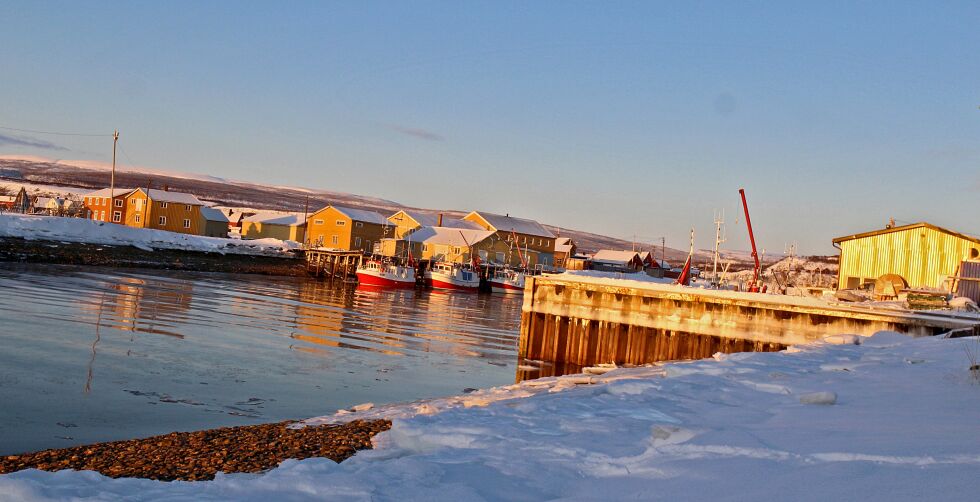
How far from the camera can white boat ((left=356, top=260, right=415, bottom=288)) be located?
89.4 meters

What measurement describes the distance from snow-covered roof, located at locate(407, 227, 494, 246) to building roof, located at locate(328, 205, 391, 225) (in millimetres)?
5530

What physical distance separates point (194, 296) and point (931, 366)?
137 feet

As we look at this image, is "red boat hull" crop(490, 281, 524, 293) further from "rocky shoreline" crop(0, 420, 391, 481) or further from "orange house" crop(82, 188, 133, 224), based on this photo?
"rocky shoreline" crop(0, 420, 391, 481)

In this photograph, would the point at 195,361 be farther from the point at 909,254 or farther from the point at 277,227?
the point at 277,227

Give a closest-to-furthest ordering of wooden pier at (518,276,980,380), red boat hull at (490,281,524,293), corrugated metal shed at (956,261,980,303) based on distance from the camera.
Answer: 1. wooden pier at (518,276,980,380)
2. corrugated metal shed at (956,261,980,303)
3. red boat hull at (490,281,524,293)

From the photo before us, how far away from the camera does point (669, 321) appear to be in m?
26.3

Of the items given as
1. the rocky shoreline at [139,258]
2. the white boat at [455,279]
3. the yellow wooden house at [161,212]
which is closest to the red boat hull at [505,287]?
the white boat at [455,279]

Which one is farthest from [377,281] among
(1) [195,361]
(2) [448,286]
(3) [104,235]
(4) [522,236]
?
(1) [195,361]

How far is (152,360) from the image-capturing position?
2152cm

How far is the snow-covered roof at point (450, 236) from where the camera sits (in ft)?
366

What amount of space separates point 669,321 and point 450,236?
8711cm

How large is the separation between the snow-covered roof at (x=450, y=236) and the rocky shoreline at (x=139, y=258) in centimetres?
1858

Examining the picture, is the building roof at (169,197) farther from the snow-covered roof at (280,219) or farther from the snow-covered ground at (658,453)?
the snow-covered ground at (658,453)

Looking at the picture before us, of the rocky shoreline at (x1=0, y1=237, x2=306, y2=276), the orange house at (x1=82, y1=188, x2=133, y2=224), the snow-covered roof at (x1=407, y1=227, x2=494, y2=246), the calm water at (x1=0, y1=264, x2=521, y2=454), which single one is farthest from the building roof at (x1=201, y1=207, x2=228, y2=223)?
the calm water at (x1=0, y1=264, x2=521, y2=454)
